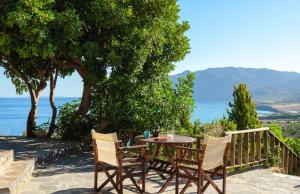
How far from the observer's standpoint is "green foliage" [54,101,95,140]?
1270 centimetres

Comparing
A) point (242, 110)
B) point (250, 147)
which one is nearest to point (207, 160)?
point (250, 147)

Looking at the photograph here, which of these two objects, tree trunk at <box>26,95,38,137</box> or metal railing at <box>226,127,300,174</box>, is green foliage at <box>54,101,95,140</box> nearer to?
tree trunk at <box>26,95,38,137</box>

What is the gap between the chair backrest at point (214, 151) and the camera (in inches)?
247

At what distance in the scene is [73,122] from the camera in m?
12.7

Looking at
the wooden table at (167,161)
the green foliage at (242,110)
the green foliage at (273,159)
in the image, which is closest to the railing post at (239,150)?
the green foliage at (273,159)

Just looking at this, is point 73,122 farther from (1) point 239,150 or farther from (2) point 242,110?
(2) point 242,110

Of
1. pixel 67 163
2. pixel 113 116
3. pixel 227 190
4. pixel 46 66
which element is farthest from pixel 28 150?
pixel 227 190

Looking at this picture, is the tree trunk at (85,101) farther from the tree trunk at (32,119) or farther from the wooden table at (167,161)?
the wooden table at (167,161)

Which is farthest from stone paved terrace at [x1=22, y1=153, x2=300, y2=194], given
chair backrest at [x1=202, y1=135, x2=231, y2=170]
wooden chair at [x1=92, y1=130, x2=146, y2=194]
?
chair backrest at [x1=202, y1=135, x2=231, y2=170]

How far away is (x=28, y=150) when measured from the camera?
34.2 feet

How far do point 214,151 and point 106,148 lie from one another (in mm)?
1687

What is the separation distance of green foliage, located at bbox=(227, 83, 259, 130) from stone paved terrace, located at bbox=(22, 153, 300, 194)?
524cm

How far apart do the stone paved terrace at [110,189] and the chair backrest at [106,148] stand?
70 cm

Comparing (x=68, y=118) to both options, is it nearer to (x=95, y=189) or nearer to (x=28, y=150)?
(x=28, y=150)
